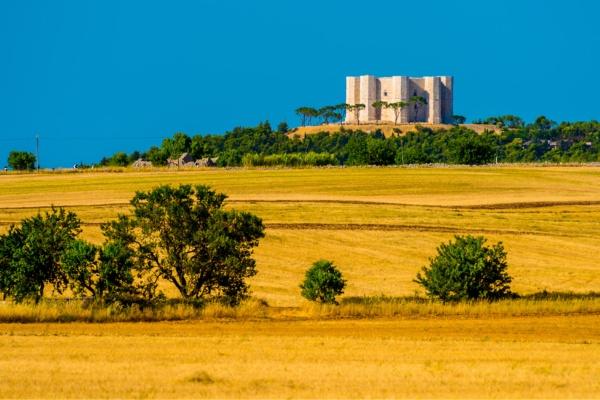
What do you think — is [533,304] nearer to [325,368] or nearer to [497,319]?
[497,319]

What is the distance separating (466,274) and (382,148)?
102805 mm

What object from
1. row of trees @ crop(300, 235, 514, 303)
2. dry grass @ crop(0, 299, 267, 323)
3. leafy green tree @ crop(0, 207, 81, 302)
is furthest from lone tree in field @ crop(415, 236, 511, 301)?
leafy green tree @ crop(0, 207, 81, 302)

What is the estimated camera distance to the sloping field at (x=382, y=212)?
43562 mm

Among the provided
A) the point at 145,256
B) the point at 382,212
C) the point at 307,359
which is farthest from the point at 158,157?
the point at 307,359

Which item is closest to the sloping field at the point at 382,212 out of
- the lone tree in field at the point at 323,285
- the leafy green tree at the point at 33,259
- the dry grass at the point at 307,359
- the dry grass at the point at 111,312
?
the lone tree in field at the point at 323,285

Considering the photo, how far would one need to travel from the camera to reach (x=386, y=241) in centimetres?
5106

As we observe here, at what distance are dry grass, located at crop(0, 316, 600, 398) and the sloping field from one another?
761 cm

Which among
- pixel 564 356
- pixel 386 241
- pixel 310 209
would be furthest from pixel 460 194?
pixel 564 356

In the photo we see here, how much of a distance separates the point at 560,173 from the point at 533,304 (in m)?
60.7

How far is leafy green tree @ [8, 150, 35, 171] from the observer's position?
140 metres

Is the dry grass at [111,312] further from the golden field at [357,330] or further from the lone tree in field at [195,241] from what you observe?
the lone tree in field at [195,241]

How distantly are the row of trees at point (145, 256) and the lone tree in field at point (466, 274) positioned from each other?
582 cm

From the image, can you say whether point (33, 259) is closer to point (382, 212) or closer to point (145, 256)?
point (145, 256)

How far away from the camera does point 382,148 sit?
452 feet
